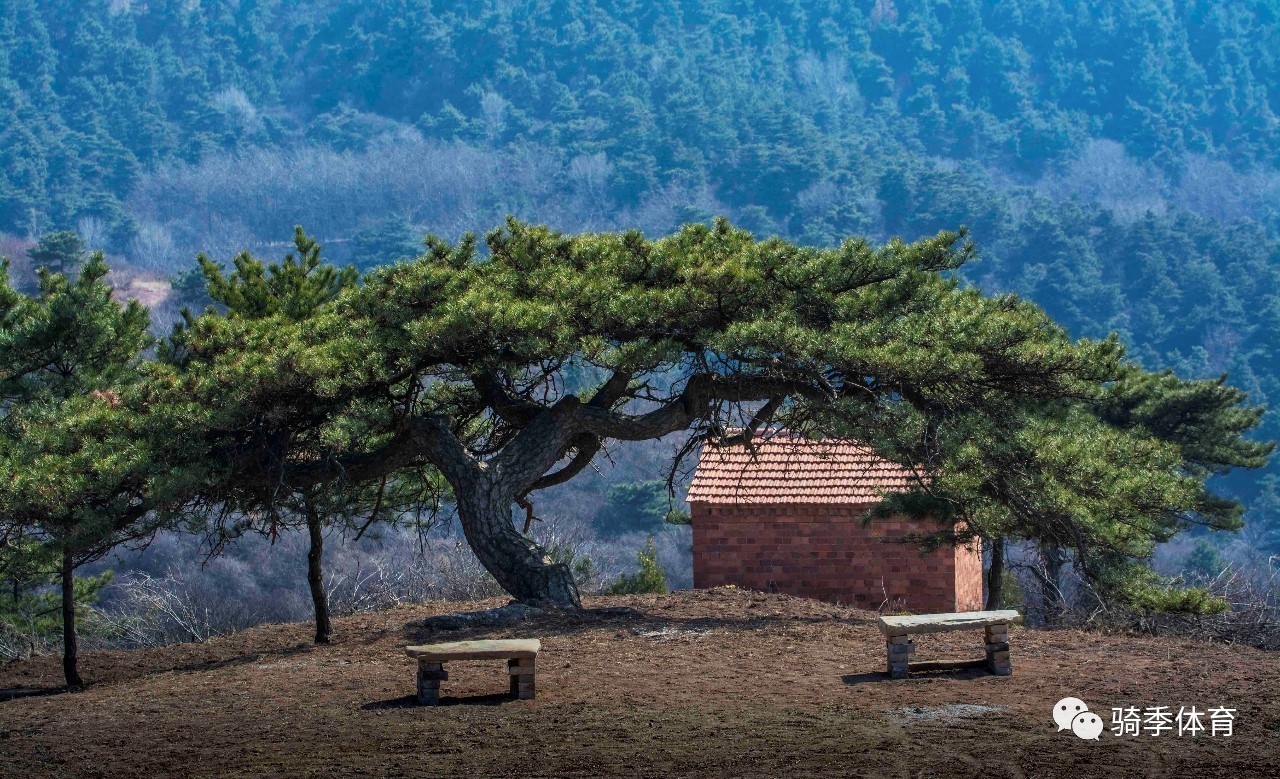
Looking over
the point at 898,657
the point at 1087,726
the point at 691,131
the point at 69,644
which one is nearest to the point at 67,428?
the point at 69,644

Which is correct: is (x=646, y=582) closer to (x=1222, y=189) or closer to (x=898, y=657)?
(x=898, y=657)

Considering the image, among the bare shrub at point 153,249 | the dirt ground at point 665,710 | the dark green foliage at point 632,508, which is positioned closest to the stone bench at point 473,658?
the dirt ground at point 665,710

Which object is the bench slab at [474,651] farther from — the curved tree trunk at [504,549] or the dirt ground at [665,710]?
the curved tree trunk at [504,549]

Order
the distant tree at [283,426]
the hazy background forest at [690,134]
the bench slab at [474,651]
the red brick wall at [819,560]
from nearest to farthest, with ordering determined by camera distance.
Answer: the bench slab at [474,651] → the distant tree at [283,426] → the red brick wall at [819,560] → the hazy background forest at [690,134]

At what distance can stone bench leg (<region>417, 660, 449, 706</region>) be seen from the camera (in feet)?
27.7

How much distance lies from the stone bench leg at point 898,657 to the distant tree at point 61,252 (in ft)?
185

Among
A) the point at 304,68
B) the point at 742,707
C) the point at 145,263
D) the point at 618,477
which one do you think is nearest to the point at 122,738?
the point at 742,707

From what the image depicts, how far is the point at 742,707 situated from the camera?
8180mm

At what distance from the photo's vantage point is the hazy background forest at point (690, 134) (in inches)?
3063

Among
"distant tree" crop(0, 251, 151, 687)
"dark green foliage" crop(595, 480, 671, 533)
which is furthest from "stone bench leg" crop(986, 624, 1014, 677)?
"dark green foliage" crop(595, 480, 671, 533)

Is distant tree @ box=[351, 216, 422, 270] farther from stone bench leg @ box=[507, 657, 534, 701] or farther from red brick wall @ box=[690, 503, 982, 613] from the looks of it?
stone bench leg @ box=[507, 657, 534, 701]

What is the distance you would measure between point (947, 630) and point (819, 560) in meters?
12.6

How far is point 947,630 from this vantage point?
8.77 metres

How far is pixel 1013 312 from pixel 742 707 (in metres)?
5.37
